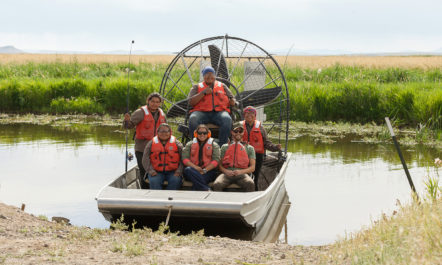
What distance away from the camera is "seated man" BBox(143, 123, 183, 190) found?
23.0ft

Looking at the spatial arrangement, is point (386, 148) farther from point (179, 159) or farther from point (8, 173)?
point (8, 173)

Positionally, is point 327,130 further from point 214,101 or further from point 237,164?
point 237,164

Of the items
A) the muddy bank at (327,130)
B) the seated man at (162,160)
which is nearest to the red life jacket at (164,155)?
the seated man at (162,160)

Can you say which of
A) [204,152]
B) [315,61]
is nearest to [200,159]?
[204,152]

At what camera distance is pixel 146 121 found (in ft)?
25.0

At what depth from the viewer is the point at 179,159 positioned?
716cm

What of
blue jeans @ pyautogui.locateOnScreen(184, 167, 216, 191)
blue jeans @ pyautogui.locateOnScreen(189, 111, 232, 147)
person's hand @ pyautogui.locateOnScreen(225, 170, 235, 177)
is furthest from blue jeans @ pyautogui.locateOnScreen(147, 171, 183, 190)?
blue jeans @ pyautogui.locateOnScreen(189, 111, 232, 147)

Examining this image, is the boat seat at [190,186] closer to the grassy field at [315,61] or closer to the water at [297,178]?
the water at [297,178]

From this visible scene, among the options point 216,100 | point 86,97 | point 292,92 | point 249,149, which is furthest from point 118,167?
point 86,97

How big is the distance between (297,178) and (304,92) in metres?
6.83

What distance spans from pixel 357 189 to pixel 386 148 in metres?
3.88

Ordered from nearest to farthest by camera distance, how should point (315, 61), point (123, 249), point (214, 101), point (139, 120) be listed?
point (123, 249), point (139, 120), point (214, 101), point (315, 61)

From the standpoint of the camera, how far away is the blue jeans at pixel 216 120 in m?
7.85

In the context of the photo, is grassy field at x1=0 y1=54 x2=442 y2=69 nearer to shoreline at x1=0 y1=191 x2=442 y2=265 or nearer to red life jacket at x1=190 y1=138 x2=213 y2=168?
red life jacket at x1=190 y1=138 x2=213 y2=168
